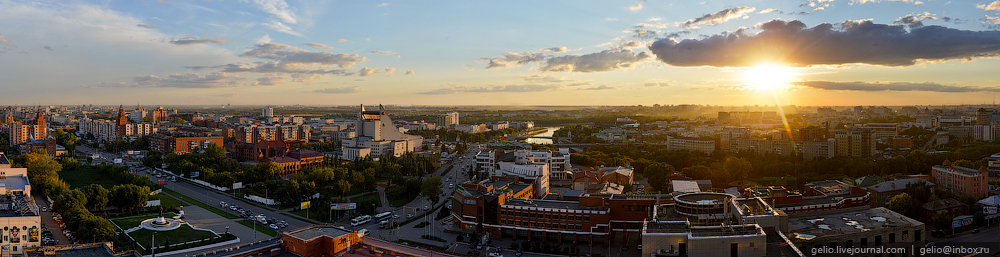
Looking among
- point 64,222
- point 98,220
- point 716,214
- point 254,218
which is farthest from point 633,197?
point 64,222

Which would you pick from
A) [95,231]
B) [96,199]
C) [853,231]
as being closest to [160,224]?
[95,231]

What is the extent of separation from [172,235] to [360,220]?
285 inches

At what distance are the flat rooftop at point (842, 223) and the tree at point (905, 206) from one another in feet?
18.8

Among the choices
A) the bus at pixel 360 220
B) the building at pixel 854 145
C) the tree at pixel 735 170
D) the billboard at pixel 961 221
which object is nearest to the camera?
the billboard at pixel 961 221

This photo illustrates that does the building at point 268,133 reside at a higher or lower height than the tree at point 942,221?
higher

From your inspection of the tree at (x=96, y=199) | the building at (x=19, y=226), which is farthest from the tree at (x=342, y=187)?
the building at (x=19, y=226)

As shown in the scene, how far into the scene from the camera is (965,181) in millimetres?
26172

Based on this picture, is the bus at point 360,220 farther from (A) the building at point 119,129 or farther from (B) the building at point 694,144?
(A) the building at point 119,129

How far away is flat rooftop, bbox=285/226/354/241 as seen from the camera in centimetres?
1438

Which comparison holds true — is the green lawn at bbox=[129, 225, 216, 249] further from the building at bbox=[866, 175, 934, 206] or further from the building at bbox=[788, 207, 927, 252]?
the building at bbox=[866, 175, 934, 206]

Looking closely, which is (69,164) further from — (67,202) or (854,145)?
(854,145)

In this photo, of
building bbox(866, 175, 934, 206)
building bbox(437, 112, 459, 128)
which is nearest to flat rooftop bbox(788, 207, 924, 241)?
building bbox(866, 175, 934, 206)

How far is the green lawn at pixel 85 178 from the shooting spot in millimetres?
33688

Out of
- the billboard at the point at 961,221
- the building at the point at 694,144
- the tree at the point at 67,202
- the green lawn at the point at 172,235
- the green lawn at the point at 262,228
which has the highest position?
the building at the point at 694,144
